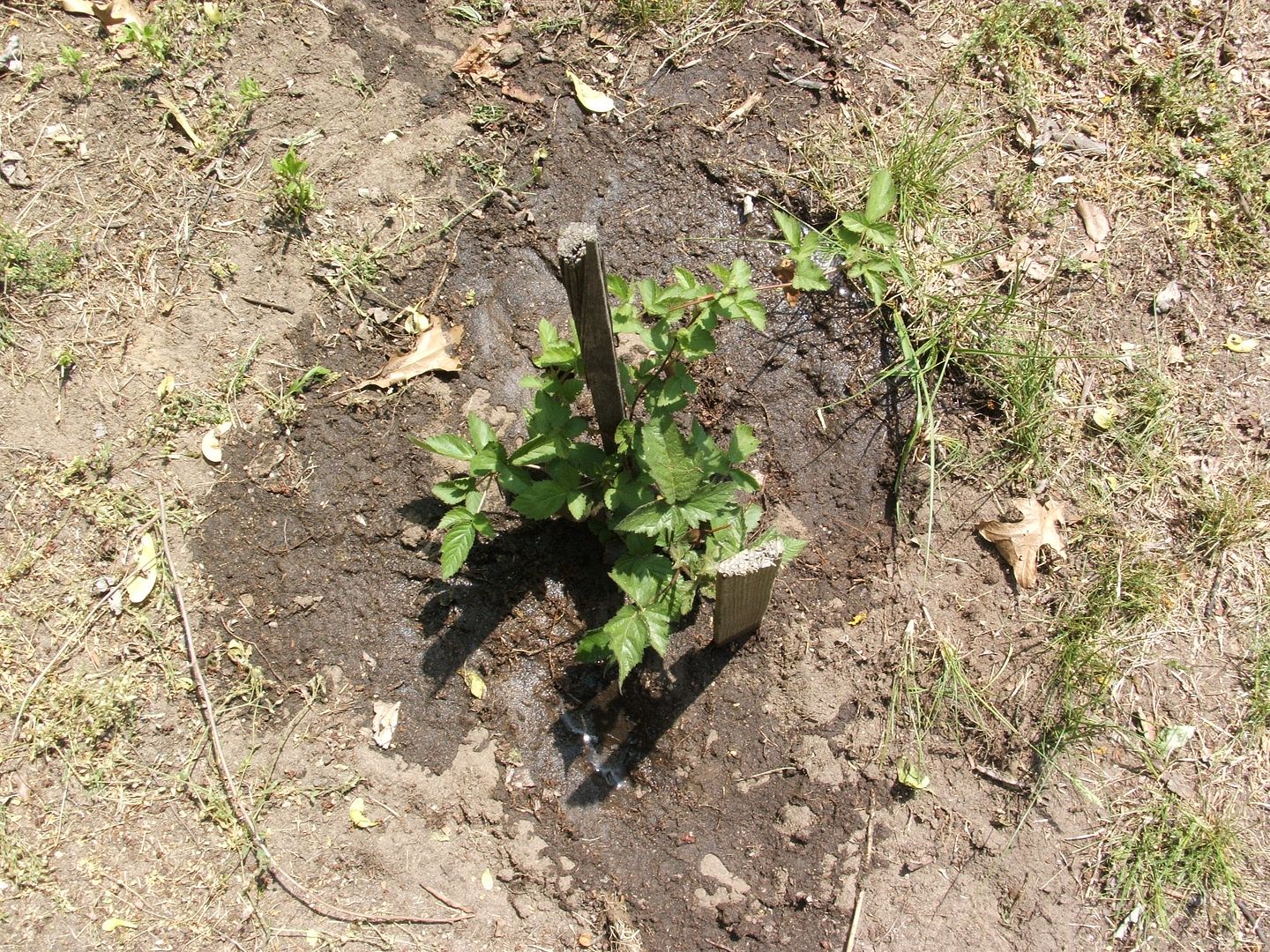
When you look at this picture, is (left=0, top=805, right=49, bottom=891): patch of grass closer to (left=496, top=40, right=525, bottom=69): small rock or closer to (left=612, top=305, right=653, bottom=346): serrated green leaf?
(left=612, top=305, right=653, bottom=346): serrated green leaf

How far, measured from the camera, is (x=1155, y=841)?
99.0 inches

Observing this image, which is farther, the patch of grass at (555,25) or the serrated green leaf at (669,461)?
the patch of grass at (555,25)

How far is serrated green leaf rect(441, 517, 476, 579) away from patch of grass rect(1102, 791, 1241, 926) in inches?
81.8

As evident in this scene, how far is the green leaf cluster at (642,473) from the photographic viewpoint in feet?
6.59

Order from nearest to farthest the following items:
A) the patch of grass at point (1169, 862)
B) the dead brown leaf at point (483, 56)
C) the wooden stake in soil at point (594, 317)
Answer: the wooden stake in soil at point (594, 317)
the patch of grass at point (1169, 862)
the dead brown leaf at point (483, 56)

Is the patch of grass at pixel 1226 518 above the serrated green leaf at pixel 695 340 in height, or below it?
below

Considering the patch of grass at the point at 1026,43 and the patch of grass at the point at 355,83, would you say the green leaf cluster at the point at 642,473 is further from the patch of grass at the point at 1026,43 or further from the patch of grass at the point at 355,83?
the patch of grass at the point at 1026,43

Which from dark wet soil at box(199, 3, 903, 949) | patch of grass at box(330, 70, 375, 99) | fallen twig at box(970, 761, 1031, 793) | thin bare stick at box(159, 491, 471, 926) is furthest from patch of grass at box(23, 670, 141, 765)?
fallen twig at box(970, 761, 1031, 793)

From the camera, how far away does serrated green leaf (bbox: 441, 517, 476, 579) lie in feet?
7.36

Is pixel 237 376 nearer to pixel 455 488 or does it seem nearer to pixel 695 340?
pixel 455 488

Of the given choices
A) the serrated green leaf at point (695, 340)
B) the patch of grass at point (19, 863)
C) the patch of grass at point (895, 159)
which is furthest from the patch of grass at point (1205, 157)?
the patch of grass at point (19, 863)

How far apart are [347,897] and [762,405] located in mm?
1925

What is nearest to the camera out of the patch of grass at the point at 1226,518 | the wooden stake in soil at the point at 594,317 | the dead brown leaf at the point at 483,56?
the wooden stake in soil at the point at 594,317

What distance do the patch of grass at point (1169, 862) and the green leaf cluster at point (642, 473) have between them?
135cm
